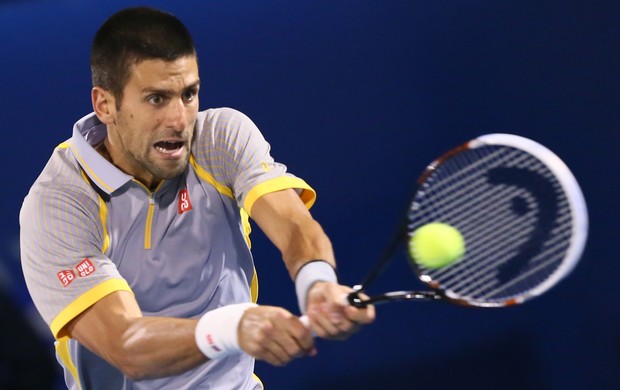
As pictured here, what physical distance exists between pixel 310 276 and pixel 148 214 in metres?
0.61

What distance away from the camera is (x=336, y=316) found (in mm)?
2293

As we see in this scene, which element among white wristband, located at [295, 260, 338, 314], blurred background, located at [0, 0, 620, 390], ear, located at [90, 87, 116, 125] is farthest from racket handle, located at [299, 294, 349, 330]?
blurred background, located at [0, 0, 620, 390]

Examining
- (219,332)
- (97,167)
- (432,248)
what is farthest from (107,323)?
(432,248)

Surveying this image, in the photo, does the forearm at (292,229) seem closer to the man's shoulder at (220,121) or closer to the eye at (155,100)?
the man's shoulder at (220,121)

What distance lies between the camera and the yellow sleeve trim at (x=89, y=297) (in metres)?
2.64

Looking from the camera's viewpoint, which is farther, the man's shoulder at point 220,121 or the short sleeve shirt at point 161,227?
the man's shoulder at point 220,121

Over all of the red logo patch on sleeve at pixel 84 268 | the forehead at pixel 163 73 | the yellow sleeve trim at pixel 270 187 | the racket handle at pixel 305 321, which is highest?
the forehead at pixel 163 73

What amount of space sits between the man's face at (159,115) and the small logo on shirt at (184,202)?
0.08 m

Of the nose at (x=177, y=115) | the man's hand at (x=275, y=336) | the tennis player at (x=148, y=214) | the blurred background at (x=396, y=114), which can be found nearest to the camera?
the man's hand at (x=275, y=336)

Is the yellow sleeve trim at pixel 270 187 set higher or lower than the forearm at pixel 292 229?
higher

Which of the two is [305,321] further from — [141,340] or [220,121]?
[220,121]

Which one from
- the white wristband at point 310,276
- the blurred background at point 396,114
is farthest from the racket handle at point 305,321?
the blurred background at point 396,114

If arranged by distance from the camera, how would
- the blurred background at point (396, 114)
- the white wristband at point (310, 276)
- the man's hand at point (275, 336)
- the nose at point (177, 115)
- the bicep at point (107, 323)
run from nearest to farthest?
the man's hand at point (275, 336), the white wristband at point (310, 276), the bicep at point (107, 323), the nose at point (177, 115), the blurred background at point (396, 114)

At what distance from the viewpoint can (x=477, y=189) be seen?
110 inches
